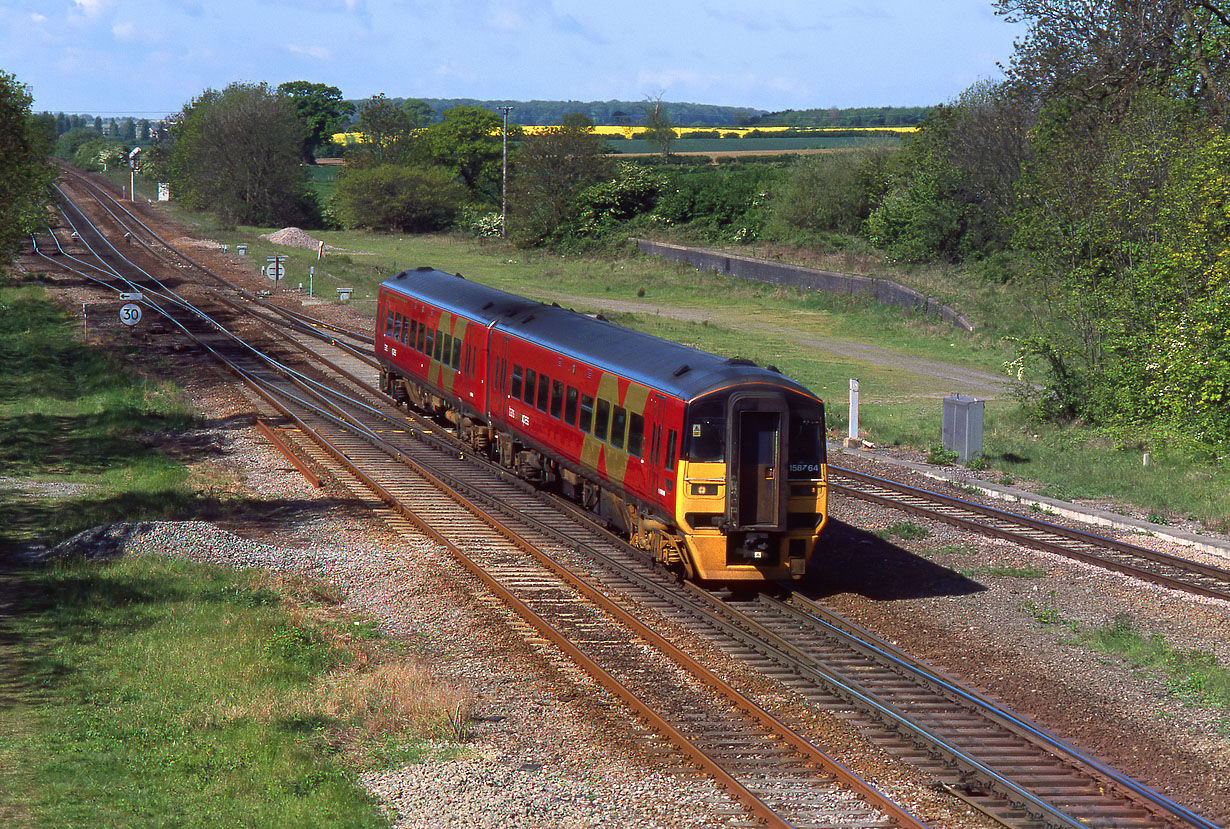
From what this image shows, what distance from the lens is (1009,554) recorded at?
20.5 m

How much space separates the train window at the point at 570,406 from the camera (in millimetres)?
21234

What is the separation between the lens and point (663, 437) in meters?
17.5

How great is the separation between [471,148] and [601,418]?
338ft

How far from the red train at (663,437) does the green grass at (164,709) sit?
5235mm

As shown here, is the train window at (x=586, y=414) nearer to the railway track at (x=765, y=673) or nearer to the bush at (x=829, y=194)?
the railway track at (x=765, y=673)

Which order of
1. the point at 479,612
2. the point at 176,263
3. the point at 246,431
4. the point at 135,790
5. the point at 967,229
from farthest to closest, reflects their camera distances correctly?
the point at 176,263
the point at 967,229
the point at 246,431
the point at 479,612
the point at 135,790

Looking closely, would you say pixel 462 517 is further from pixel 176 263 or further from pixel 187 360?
pixel 176 263

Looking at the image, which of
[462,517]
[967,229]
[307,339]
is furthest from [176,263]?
[462,517]

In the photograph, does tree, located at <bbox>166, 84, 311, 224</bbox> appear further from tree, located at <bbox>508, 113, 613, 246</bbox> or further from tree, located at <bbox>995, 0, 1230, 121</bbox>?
tree, located at <bbox>995, 0, 1230, 121</bbox>

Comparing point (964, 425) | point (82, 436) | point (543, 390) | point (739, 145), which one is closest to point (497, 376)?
point (543, 390)

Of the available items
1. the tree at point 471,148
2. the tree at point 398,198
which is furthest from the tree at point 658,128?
the tree at point 398,198

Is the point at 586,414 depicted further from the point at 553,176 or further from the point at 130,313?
the point at 553,176

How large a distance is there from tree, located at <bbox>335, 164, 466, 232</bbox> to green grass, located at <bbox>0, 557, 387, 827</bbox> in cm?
8425

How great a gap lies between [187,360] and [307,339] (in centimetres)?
630
